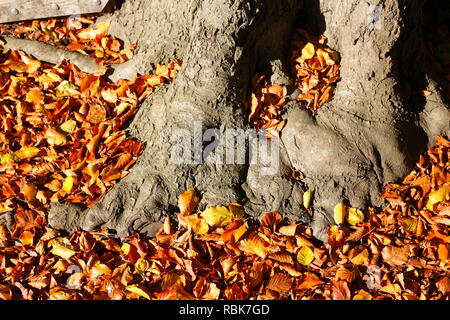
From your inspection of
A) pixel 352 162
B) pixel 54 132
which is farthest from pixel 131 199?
pixel 352 162

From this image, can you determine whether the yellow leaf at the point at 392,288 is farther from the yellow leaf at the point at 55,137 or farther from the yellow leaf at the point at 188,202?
the yellow leaf at the point at 55,137

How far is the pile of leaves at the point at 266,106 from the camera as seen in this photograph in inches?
141

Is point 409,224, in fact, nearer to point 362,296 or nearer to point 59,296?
point 362,296

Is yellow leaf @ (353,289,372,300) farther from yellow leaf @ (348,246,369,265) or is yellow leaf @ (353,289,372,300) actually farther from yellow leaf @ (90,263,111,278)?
yellow leaf @ (90,263,111,278)

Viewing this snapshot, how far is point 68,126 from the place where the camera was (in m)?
3.86

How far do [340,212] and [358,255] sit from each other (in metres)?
0.33

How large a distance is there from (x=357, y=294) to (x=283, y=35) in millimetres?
1963

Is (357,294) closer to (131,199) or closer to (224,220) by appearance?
(224,220)

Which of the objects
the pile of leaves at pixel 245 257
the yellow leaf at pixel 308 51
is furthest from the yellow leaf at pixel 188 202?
the yellow leaf at pixel 308 51

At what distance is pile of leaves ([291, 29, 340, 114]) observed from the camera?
3.71 meters

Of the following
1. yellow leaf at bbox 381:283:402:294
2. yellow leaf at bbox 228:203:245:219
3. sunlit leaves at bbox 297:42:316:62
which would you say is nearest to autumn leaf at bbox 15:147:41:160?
yellow leaf at bbox 228:203:245:219

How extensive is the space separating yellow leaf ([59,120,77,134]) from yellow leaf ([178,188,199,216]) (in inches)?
43.0

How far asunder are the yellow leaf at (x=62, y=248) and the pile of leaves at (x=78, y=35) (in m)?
1.71

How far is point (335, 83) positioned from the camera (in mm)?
3773
